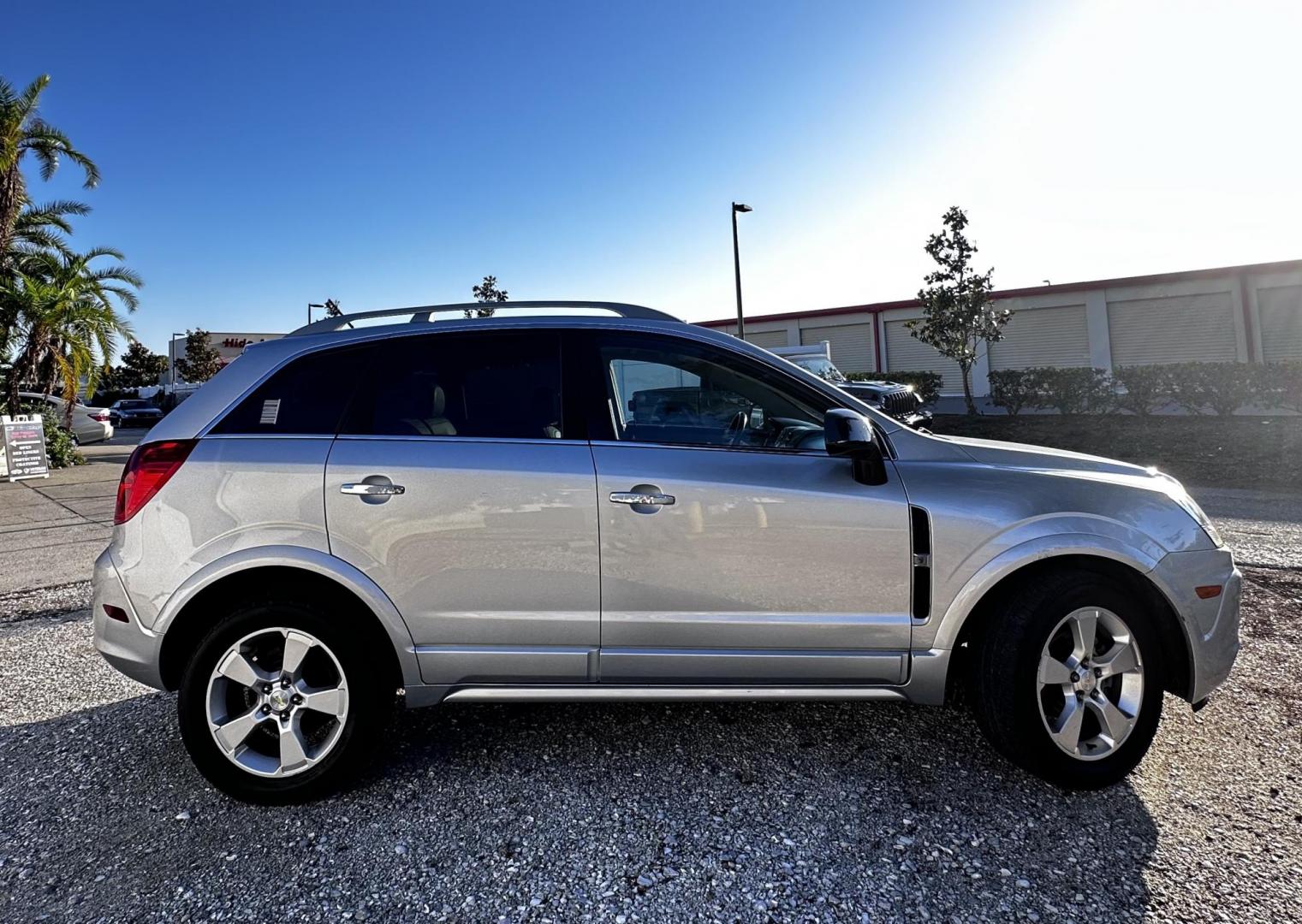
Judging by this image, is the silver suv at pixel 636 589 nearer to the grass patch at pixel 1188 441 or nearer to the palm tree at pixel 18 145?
the grass patch at pixel 1188 441

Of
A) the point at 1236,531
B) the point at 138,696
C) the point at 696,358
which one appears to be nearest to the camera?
the point at 696,358

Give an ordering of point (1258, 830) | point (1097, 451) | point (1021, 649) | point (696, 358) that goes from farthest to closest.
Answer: point (1097, 451) < point (696, 358) < point (1021, 649) < point (1258, 830)

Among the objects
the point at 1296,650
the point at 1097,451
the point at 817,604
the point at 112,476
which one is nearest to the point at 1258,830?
the point at 817,604

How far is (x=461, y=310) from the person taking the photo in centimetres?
303

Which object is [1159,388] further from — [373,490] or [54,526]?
[54,526]

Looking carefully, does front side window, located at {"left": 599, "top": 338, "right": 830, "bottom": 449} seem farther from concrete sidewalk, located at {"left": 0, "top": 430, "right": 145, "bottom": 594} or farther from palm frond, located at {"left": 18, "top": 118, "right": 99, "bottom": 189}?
palm frond, located at {"left": 18, "top": 118, "right": 99, "bottom": 189}

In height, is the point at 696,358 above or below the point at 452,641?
above

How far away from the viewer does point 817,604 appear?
2680mm

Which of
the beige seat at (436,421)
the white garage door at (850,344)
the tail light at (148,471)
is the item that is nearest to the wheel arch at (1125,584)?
the beige seat at (436,421)

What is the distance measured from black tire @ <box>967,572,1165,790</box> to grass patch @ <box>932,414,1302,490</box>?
7.74 metres

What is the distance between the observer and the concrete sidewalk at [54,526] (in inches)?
253

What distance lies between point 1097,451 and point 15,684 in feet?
49.9

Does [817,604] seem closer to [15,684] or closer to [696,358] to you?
[696,358]

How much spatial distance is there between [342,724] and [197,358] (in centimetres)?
6117
